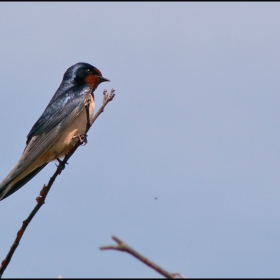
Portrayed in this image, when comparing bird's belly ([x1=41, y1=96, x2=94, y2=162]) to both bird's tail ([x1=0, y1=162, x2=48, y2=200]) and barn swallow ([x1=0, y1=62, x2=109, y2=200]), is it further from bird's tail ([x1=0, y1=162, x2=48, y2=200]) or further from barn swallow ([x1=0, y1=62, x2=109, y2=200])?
bird's tail ([x1=0, y1=162, x2=48, y2=200])

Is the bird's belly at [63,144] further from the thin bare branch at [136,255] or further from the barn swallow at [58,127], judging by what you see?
the thin bare branch at [136,255]

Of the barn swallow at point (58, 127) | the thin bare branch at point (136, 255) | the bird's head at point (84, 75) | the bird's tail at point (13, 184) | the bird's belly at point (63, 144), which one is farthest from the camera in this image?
the bird's head at point (84, 75)

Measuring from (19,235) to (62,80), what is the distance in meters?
3.70

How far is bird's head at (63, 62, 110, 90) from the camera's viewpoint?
17.3 feet

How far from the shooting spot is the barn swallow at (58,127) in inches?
163

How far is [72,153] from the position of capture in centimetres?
372

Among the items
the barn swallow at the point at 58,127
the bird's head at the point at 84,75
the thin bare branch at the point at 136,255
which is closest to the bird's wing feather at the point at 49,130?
the barn swallow at the point at 58,127

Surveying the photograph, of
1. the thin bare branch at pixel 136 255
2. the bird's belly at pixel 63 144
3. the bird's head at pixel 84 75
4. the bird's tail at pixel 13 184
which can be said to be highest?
the bird's head at pixel 84 75

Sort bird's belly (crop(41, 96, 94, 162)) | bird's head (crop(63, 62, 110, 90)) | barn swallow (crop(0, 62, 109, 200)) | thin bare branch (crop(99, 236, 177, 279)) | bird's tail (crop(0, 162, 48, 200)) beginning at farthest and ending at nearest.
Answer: bird's head (crop(63, 62, 110, 90))
bird's belly (crop(41, 96, 94, 162))
barn swallow (crop(0, 62, 109, 200))
bird's tail (crop(0, 162, 48, 200))
thin bare branch (crop(99, 236, 177, 279))

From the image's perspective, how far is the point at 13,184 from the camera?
4.04 m

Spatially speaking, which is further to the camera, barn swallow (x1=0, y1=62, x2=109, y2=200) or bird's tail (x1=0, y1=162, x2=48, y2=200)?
barn swallow (x1=0, y1=62, x2=109, y2=200)

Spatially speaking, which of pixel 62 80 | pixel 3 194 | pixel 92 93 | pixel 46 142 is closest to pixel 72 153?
pixel 3 194

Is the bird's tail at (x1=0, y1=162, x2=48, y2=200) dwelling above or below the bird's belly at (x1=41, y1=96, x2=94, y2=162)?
below

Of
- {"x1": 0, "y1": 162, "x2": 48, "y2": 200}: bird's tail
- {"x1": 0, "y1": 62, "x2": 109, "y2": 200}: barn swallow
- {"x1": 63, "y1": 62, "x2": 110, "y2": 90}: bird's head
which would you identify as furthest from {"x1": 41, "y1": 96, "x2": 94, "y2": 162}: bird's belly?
{"x1": 63, "y1": 62, "x2": 110, "y2": 90}: bird's head
